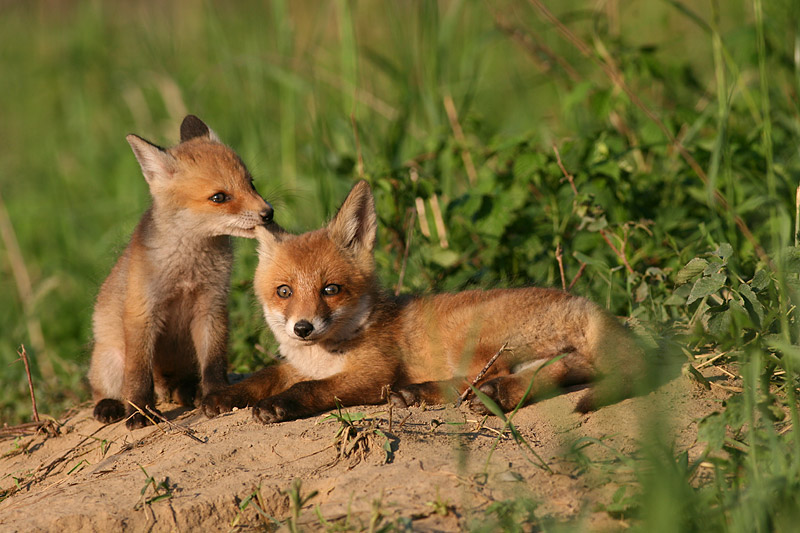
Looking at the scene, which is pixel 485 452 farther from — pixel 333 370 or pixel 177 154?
pixel 177 154

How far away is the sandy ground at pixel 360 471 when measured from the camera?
8.44 ft

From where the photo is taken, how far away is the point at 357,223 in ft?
13.5

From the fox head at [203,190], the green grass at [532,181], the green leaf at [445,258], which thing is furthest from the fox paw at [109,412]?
the green leaf at [445,258]

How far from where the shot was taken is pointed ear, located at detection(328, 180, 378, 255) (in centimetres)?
396

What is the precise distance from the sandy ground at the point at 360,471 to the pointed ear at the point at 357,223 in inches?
37.1

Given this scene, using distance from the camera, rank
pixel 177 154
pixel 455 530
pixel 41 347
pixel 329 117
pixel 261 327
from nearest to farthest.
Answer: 1. pixel 455 530
2. pixel 177 154
3. pixel 261 327
4. pixel 41 347
5. pixel 329 117

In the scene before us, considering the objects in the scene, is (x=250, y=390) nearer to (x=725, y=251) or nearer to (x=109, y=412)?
(x=109, y=412)

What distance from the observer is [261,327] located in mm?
4715

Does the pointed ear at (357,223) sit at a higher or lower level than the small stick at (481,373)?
higher

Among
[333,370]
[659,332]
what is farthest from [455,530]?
[659,332]

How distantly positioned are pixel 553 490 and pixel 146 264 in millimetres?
2425

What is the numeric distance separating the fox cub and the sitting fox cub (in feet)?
0.83

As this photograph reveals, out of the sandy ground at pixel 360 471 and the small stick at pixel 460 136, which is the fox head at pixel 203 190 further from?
the small stick at pixel 460 136

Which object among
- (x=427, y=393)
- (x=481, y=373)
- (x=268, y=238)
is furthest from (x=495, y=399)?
(x=268, y=238)
